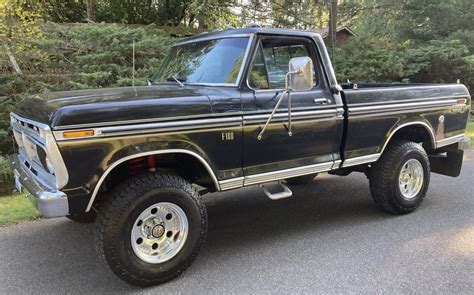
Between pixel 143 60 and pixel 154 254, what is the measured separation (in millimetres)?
7422

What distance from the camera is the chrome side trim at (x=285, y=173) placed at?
418 cm

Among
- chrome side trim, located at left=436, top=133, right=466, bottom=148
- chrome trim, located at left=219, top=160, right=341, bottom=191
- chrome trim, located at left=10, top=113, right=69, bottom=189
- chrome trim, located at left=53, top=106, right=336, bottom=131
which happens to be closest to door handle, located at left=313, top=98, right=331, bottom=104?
chrome trim, located at left=53, top=106, right=336, bottom=131

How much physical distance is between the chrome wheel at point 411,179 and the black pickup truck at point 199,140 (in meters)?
0.01

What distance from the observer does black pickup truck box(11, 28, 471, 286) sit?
11.0ft

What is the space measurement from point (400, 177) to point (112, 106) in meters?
3.57

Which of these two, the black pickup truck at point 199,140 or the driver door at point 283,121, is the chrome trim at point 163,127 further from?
the driver door at point 283,121

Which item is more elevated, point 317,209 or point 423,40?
point 423,40

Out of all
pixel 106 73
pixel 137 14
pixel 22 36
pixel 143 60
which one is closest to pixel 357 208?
pixel 106 73

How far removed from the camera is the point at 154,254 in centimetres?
372

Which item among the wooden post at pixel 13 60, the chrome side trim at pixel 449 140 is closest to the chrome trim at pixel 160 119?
the chrome side trim at pixel 449 140

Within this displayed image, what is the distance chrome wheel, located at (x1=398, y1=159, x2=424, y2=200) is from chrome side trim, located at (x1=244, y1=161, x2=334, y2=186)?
1231mm

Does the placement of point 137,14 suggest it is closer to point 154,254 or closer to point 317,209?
point 317,209

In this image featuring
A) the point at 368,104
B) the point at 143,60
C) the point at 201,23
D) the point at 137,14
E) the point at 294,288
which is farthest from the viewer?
the point at 137,14

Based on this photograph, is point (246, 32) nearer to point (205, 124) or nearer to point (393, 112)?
point (205, 124)
